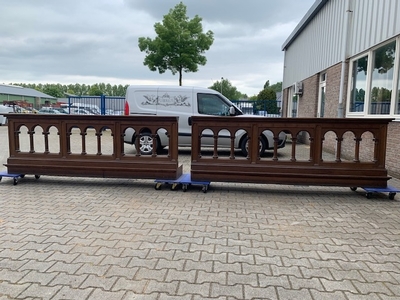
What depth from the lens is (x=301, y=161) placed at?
5.90 metres

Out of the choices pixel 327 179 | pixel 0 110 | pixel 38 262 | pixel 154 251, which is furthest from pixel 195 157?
pixel 0 110

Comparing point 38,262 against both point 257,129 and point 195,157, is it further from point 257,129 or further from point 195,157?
point 257,129

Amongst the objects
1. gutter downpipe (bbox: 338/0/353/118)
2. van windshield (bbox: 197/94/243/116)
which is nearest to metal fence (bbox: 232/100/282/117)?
gutter downpipe (bbox: 338/0/353/118)

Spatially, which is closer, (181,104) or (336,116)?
(181,104)

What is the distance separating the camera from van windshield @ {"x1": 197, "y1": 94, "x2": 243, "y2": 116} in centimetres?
1030

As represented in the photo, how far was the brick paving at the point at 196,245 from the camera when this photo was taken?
2727 mm

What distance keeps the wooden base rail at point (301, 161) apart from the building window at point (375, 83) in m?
2.41

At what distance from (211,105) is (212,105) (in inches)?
1.3

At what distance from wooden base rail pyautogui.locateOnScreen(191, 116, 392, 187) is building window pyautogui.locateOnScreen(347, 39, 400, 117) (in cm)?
241

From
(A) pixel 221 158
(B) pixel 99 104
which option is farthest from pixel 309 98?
(B) pixel 99 104

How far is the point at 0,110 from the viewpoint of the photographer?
2753cm

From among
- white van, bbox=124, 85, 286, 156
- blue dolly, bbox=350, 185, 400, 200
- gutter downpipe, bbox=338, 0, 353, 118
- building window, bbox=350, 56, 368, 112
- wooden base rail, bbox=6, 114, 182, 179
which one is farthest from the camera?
white van, bbox=124, 85, 286, 156

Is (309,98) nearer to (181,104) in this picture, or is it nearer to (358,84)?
(358,84)

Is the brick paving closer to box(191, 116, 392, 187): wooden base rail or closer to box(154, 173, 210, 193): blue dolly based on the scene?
box(154, 173, 210, 193): blue dolly
